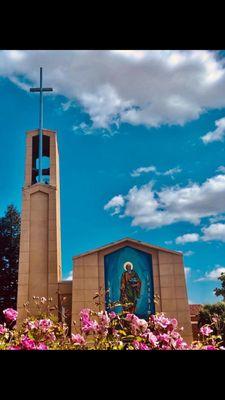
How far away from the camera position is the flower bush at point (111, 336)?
2.64m

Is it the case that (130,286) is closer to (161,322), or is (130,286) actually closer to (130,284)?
(130,284)

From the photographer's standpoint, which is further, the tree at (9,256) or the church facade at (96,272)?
the tree at (9,256)

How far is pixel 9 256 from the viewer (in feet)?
79.7

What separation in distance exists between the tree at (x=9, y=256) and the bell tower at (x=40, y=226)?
14.4 ft

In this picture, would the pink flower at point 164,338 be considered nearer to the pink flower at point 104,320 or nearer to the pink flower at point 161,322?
the pink flower at point 161,322

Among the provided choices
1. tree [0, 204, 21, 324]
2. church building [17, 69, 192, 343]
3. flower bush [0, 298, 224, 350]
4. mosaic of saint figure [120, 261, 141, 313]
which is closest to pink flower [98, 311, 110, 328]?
flower bush [0, 298, 224, 350]

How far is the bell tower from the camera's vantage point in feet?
59.7

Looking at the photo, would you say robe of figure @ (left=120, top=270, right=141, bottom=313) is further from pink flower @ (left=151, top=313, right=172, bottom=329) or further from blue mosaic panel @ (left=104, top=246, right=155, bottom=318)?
pink flower @ (left=151, top=313, right=172, bottom=329)

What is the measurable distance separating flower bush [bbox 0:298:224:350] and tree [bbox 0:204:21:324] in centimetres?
1983

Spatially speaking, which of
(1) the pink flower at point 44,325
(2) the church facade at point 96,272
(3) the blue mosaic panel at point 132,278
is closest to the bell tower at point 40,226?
(2) the church facade at point 96,272

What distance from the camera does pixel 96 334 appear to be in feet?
9.42
